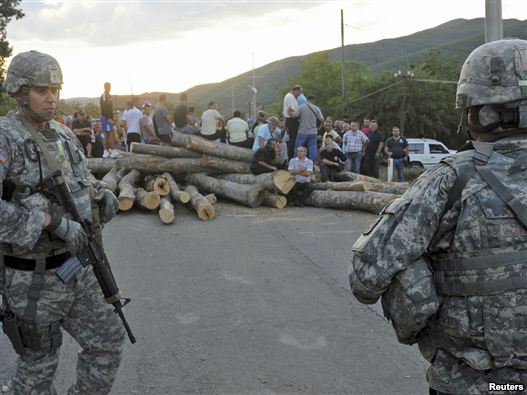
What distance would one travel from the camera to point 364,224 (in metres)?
10.5

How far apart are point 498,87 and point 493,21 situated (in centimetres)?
521

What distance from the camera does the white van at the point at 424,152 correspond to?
30.3 meters

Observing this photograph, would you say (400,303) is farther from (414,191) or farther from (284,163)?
(284,163)

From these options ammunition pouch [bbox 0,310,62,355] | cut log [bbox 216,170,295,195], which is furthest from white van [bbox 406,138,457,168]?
ammunition pouch [bbox 0,310,62,355]

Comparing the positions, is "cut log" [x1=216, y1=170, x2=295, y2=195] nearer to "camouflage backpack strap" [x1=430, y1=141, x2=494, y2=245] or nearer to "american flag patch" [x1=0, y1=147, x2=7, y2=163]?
"american flag patch" [x1=0, y1=147, x2=7, y2=163]

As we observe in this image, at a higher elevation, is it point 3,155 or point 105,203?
point 3,155

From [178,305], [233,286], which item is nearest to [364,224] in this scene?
[233,286]

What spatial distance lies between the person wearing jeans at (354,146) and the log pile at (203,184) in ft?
7.81

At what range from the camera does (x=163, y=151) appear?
42.7 feet

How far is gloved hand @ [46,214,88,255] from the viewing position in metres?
3.17

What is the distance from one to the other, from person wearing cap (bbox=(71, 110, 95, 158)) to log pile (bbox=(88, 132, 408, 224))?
200cm

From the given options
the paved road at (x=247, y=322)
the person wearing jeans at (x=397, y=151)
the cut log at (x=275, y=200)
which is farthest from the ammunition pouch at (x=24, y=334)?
the person wearing jeans at (x=397, y=151)

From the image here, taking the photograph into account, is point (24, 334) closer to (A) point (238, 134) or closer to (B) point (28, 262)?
(B) point (28, 262)

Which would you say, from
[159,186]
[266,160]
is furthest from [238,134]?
[159,186]
